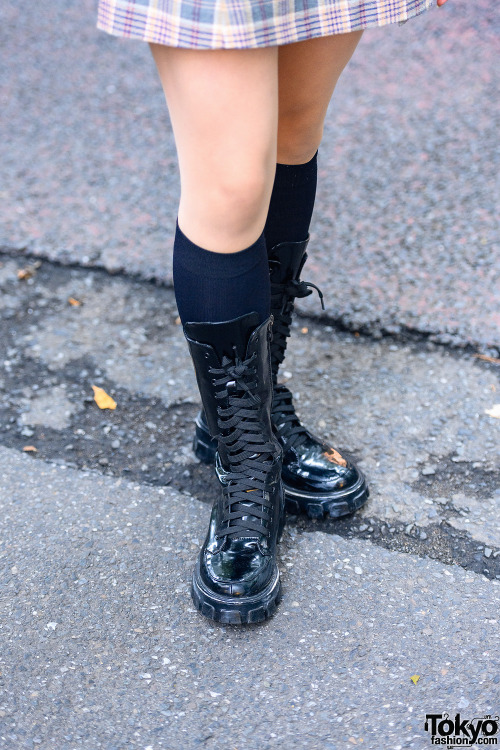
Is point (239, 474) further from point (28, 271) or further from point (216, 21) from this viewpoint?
point (28, 271)

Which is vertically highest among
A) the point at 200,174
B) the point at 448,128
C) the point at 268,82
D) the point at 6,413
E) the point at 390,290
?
the point at 268,82

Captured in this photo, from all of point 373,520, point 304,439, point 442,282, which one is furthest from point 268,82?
point 442,282

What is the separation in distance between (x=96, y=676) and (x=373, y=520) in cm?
63

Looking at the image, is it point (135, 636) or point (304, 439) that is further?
point (304, 439)

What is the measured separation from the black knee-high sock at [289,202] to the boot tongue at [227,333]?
Result: 25 centimetres

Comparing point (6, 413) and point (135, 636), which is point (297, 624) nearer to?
point (135, 636)

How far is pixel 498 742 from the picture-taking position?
108cm

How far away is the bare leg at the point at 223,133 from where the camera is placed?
3.22 feet

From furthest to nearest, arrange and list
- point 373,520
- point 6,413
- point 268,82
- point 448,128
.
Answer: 1. point 448,128
2. point 6,413
3. point 373,520
4. point 268,82

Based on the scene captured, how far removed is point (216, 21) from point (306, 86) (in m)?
0.31

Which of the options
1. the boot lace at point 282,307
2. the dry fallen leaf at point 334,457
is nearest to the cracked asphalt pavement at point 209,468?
the dry fallen leaf at point 334,457

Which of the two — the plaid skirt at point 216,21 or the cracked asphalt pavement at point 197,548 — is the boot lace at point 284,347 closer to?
the cracked asphalt pavement at point 197,548

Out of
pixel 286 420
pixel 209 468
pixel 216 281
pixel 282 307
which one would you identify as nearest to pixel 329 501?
pixel 286 420

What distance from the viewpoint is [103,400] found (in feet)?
5.85
